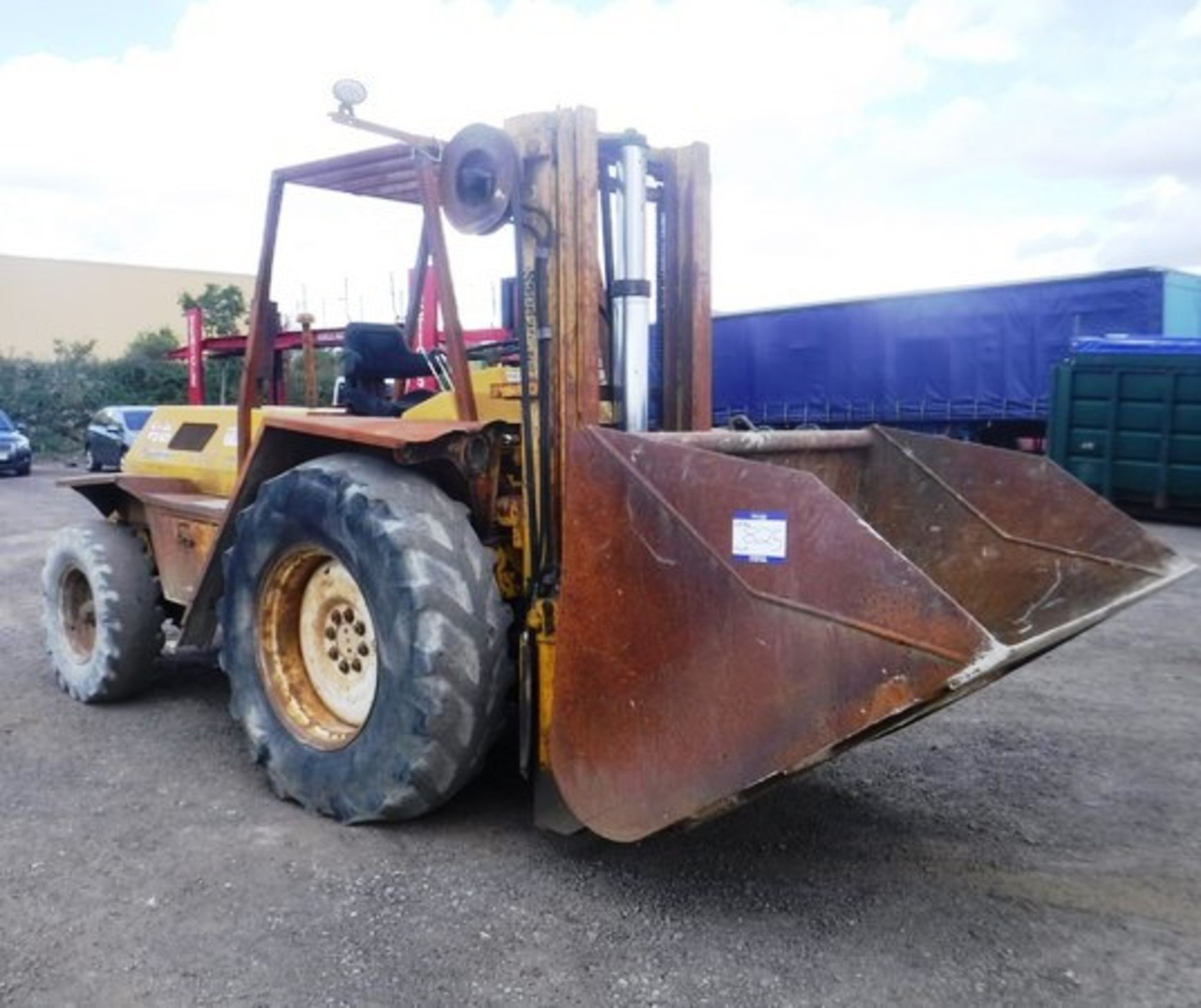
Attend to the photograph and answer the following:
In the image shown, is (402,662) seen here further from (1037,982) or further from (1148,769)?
(1148,769)

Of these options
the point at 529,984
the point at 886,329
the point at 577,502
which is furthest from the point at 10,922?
the point at 886,329

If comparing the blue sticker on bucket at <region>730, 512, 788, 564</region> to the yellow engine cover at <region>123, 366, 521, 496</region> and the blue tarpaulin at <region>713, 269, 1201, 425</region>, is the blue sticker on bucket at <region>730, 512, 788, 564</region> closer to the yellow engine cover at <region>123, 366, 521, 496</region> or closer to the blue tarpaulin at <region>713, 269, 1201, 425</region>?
the yellow engine cover at <region>123, 366, 521, 496</region>

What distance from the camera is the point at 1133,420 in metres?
14.3

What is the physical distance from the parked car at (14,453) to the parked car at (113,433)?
70.3 inches

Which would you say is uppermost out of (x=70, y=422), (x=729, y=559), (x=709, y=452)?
(x=709, y=452)

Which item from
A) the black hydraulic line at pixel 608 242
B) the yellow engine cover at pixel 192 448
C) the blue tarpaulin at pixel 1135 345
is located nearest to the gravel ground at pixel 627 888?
the yellow engine cover at pixel 192 448

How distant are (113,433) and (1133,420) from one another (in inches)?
687

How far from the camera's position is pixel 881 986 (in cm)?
311

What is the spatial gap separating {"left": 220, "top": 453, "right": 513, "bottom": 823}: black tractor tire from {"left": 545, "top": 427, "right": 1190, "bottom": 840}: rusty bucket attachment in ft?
0.96

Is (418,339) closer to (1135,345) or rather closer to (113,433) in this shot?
(1135,345)

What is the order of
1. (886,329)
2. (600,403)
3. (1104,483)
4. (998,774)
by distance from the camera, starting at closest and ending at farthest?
(600,403) < (998,774) < (1104,483) < (886,329)

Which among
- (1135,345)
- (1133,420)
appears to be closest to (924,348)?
(1135,345)

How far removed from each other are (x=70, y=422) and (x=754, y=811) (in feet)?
96.9

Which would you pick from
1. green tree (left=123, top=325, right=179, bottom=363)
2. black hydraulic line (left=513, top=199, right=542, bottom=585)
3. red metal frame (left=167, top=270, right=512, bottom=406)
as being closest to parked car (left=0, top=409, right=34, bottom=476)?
green tree (left=123, top=325, right=179, bottom=363)
